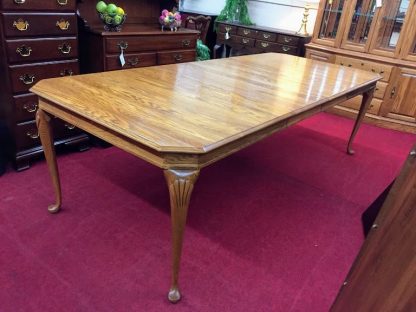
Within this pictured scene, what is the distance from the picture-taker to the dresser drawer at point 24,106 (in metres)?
2.06

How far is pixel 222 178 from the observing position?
7.54 feet

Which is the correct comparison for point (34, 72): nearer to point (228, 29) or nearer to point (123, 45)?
point (123, 45)

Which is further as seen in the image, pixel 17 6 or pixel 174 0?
pixel 174 0

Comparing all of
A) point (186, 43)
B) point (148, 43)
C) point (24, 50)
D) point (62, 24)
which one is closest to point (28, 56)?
point (24, 50)

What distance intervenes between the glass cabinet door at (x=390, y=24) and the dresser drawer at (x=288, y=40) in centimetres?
87

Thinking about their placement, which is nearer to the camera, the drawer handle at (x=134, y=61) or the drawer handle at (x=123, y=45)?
the drawer handle at (x=123, y=45)

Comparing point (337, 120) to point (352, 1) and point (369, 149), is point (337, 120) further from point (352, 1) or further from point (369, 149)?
point (352, 1)

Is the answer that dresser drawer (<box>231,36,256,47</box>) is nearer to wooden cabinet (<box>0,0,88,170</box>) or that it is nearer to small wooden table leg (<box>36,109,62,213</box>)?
wooden cabinet (<box>0,0,88,170</box>)

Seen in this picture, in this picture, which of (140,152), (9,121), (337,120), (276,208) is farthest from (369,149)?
(9,121)

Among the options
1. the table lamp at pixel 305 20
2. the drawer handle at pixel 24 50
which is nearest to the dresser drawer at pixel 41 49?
the drawer handle at pixel 24 50

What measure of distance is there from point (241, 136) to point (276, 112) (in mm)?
316

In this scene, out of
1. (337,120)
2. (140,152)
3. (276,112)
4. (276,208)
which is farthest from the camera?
(337,120)

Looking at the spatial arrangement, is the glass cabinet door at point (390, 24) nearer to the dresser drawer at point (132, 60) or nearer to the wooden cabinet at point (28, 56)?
the dresser drawer at point (132, 60)

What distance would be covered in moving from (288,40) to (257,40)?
418mm
